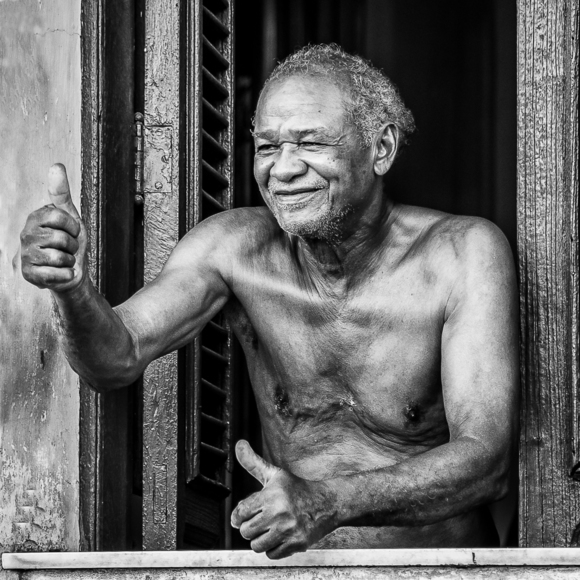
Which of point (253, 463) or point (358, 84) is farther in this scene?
point (358, 84)

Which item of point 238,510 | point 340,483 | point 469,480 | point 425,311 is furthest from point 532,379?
point 238,510

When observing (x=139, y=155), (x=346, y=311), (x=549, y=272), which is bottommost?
(x=346, y=311)

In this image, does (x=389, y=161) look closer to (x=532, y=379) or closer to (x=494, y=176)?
(x=532, y=379)

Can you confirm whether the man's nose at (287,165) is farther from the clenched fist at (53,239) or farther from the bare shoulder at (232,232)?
the clenched fist at (53,239)

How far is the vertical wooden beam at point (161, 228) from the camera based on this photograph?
3.77 metres

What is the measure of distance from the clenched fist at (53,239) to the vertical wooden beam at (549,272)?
1246 mm

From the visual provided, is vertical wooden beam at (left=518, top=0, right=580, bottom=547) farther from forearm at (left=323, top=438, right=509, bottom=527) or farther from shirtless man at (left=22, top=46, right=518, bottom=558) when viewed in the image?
forearm at (left=323, top=438, right=509, bottom=527)

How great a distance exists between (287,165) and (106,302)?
536 millimetres

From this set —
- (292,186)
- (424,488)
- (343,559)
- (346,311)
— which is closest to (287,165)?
(292,186)

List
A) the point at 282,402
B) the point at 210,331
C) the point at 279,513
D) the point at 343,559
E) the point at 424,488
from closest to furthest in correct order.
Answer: the point at 279,513, the point at 343,559, the point at 424,488, the point at 282,402, the point at 210,331

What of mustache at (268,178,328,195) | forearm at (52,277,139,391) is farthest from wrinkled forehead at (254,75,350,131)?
forearm at (52,277,139,391)

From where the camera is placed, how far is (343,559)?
2.84m

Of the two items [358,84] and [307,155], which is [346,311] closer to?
[307,155]

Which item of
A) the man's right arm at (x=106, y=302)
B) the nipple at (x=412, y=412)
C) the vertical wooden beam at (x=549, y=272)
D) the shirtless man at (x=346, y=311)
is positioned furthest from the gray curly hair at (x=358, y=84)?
the nipple at (x=412, y=412)
